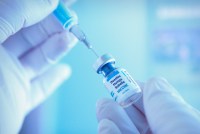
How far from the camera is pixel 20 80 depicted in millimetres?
1055

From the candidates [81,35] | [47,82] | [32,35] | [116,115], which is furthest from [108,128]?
[47,82]

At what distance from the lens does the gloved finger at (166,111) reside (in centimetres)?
62

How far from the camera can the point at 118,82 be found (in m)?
0.70

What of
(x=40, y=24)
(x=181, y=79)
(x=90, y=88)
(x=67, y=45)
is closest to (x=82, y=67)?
(x=90, y=88)

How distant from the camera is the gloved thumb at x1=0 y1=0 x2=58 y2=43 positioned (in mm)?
747

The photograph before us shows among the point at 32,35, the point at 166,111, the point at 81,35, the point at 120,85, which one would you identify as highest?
the point at 32,35

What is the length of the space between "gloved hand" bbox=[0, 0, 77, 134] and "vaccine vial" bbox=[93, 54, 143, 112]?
0.84ft

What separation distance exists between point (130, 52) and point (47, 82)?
0.44 m

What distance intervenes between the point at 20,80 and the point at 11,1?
1.24ft

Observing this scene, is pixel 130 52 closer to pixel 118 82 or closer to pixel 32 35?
pixel 32 35

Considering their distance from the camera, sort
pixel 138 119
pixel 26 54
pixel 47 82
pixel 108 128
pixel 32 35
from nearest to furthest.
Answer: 1. pixel 108 128
2. pixel 138 119
3. pixel 32 35
4. pixel 26 54
5. pixel 47 82

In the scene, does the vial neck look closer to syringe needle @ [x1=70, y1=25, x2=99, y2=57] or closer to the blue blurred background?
syringe needle @ [x1=70, y1=25, x2=99, y2=57]

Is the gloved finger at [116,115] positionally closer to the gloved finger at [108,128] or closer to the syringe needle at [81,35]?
the gloved finger at [108,128]

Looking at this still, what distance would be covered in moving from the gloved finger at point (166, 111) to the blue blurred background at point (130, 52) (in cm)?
56
